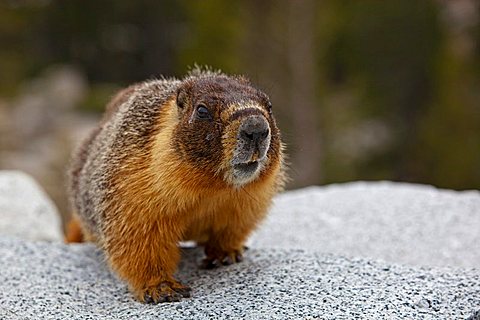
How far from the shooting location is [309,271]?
3992mm

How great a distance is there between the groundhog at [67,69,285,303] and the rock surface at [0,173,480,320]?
179 mm

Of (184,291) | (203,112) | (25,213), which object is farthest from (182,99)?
(25,213)

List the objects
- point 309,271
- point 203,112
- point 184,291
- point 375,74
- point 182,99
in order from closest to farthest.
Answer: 1. point 203,112
2. point 182,99
3. point 184,291
4. point 309,271
5. point 375,74

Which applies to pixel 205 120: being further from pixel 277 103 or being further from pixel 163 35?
pixel 163 35

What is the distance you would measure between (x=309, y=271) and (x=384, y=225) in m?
1.78

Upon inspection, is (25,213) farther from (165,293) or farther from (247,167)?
(247,167)

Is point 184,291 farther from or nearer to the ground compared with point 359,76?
farther from the ground

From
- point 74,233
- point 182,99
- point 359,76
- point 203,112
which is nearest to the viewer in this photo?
point 203,112

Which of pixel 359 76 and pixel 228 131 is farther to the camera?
pixel 359 76

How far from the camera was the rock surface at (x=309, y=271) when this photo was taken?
11.6 ft

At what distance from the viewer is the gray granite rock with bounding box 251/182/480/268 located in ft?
16.9

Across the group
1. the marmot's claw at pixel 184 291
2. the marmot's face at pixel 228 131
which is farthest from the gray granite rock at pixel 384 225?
the marmot's face at pixel 228 131

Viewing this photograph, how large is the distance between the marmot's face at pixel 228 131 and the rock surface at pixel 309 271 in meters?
0.63

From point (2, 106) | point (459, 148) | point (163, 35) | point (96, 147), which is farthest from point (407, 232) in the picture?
point (2, 106)
